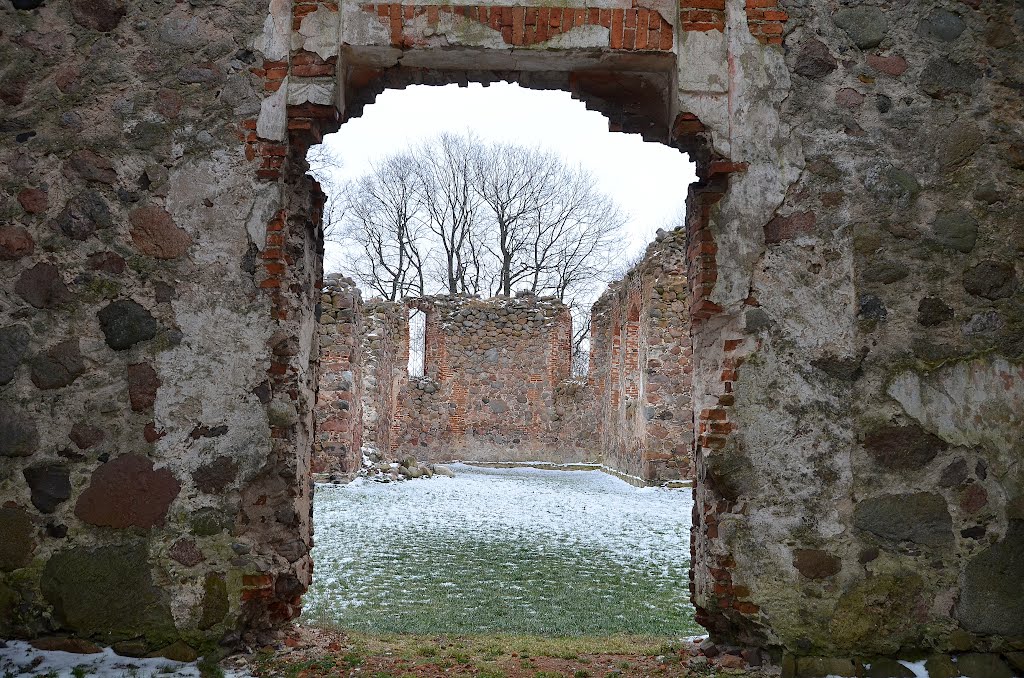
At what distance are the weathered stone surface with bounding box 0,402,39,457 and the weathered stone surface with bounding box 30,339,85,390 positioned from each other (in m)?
0.17

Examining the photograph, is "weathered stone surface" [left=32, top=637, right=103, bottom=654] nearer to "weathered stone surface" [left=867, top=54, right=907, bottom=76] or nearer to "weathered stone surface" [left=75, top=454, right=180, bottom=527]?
"weathered stone surface" [left=75, top=454, right=180, bottom=527]

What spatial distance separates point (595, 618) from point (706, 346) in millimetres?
1933

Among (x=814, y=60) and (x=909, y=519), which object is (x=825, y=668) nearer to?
(x=909, y=519)

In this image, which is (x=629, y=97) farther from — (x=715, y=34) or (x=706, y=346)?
(x=706, y=346)

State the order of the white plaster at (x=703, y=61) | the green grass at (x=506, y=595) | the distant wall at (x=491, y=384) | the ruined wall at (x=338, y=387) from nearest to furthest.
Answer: the white plaster at (x=703, y=61) → the green grass at (x=506, y=595) → the ruined wall at (x=338, y=387) → the distant wall at (x=491, y=384)

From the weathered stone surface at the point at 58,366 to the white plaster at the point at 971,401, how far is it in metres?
3.84

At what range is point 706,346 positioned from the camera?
3.90m

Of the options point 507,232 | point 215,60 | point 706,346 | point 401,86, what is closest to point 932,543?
point 706,346

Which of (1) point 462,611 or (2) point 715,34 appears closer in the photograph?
(2) point 715,34

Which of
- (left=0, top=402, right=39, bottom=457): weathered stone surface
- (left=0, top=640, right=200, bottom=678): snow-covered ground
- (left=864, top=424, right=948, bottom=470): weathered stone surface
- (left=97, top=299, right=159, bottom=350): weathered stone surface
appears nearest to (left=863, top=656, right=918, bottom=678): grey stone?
(left=864, top=424, right=948, bottom=470): weathered stone surface

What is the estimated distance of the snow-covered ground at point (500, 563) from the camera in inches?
185

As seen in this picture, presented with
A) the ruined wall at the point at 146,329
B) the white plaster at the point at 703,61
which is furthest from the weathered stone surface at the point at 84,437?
the white plaster at the point at 703,61

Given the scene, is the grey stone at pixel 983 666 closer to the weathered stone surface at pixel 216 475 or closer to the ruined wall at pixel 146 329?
the ruined wall at pixel 146 329

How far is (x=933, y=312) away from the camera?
12.1 feet
